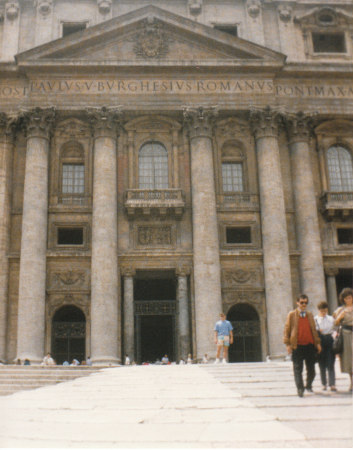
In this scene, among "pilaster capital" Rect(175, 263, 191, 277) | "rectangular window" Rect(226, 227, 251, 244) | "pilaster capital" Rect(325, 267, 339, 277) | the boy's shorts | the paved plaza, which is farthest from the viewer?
"rectangular window" Rect(226, 227, 251, 244)

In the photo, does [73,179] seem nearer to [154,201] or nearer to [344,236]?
[154,201]

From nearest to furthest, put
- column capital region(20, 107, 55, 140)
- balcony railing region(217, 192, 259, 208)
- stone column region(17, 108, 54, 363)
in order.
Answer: stone column region(17, 108, 54, 363)
column capital region(20, 107, 55, 140)
balcony railing region(217, 192, 259, 208)

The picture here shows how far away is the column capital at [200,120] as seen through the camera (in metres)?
31.7

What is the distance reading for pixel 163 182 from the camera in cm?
3219

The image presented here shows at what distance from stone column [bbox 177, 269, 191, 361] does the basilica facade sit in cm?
7

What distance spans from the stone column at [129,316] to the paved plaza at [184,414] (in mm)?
11435

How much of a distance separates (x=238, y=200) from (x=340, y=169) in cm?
623

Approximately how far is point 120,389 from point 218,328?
710 cm

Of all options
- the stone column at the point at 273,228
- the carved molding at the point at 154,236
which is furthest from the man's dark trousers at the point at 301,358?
the carved molding at the point at 154,236

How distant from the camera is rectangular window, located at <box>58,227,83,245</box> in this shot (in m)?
31.5

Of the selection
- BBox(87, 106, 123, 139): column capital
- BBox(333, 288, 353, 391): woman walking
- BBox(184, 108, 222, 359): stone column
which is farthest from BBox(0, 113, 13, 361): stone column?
BBox(333, 288, 353, 391): woman walking

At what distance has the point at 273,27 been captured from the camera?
3528cm

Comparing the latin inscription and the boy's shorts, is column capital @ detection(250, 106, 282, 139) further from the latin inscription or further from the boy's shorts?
the boy's shorts

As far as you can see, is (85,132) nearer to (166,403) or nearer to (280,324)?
(280,324)
